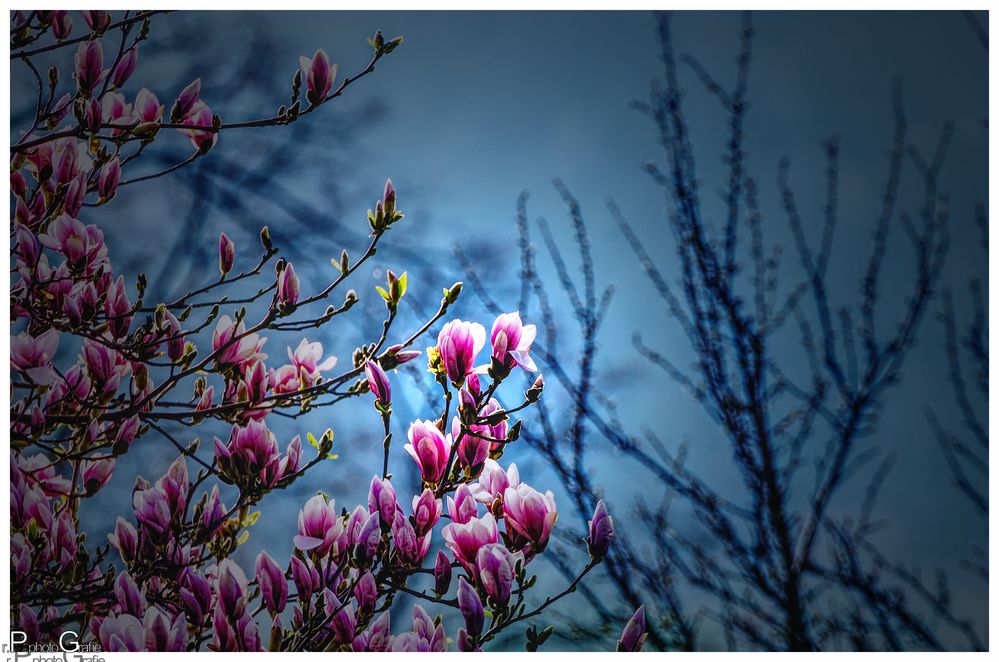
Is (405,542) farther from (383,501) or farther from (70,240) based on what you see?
(70,240)

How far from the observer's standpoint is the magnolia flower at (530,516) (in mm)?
1340

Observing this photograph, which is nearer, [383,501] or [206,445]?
[383,501]

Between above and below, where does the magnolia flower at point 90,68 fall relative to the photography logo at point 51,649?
above

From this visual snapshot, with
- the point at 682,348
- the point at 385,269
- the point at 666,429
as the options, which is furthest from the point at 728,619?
the point at 385,269

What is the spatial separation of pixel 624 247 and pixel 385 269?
1.64ft

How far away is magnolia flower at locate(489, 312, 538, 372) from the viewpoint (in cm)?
135

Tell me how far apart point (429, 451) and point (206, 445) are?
19.9 inches

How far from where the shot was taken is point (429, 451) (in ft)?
4.49

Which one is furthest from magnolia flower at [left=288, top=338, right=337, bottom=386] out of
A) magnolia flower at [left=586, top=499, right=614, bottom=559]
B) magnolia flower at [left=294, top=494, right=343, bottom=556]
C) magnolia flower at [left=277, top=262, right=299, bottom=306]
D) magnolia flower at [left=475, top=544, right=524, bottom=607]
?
magnolia flower at [left=586, top=499, right=614, bottom=559]

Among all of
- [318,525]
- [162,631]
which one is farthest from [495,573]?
[162,631]

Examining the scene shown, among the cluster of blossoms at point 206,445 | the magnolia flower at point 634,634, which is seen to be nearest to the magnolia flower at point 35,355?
the cluster of blossoms at point 206,445

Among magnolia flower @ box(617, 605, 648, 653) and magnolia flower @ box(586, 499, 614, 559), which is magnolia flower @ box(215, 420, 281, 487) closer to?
magnolia flower @ box(586, 499, 614, 559)

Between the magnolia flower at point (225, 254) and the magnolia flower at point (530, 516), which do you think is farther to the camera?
the magnolia flower at point (225, 254)

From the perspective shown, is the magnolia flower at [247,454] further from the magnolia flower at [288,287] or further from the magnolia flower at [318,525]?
the magnolia flower at [288,287]
